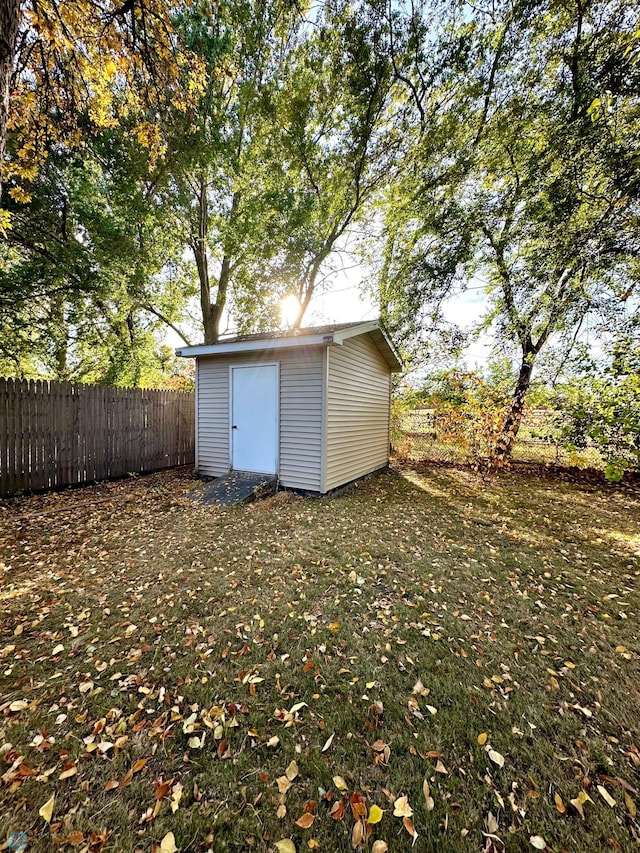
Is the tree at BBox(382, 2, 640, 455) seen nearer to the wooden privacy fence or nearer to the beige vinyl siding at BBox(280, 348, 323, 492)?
the beige vinyl siding at BBox(280, 348, 323, 492)

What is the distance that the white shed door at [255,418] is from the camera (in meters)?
6.23

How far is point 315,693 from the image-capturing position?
2.00 metres

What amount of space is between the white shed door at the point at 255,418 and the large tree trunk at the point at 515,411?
5.22 metres

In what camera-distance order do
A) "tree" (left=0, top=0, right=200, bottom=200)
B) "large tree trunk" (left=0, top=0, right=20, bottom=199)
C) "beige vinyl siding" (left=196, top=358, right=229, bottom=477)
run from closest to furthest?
"large tree trunk" (left=0, top=0, right=20, bottom=199), "tree" (left=0, top=0, right=200, bottom=200), "beige vinyl siding" (left=196, top=358, right=229, bottom=477)

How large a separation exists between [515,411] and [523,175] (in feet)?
17.3

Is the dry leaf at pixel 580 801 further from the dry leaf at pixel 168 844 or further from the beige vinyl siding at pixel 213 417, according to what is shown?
the beige vinyl siding at pixel 213 417

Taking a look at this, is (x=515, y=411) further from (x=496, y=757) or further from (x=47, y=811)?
(x=47, y=811)

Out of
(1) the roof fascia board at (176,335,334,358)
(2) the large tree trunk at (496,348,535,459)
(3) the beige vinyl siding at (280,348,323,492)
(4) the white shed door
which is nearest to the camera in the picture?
(1) the roof fascia board at (176,335,334,358)

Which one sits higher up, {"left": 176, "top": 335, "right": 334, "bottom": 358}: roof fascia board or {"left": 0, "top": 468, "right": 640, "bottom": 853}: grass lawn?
{"left": 176, "top": 335, "right": 334, "bottom": 358}: roof fascia board

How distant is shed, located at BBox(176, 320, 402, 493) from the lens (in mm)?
5785

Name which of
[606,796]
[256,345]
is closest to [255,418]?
[256,345]

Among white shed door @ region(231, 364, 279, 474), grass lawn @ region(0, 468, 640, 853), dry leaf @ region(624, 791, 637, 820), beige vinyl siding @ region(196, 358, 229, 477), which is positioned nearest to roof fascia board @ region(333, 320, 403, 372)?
white shed door @ region(231, 364, 279, 474)

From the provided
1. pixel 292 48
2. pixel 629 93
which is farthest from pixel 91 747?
pixel 292 48

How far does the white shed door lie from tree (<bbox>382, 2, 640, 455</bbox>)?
17.6 feet
